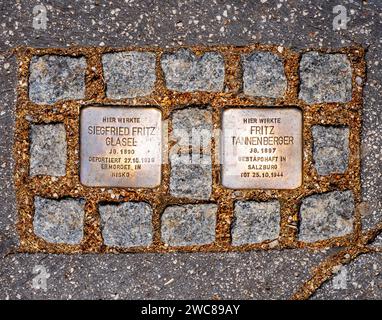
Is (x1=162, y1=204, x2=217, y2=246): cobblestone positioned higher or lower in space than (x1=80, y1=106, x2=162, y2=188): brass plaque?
lower

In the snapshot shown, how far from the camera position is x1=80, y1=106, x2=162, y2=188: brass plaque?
213cm

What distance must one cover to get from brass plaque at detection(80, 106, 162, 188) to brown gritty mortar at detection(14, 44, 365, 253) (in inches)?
1.3

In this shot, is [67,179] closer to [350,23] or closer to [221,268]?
[221,268]

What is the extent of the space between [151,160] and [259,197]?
0.50 metres

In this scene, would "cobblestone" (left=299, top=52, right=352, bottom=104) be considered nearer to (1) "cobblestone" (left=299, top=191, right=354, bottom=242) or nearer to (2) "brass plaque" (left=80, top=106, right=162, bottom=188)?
(1) "cobblestone" (left=299, top=191, right=354, bottom=242)

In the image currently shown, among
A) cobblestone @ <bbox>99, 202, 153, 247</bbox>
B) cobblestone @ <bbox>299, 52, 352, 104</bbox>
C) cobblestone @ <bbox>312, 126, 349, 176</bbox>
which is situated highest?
cobblestone @ <bbox>299, 52, 352, 104</bbox>

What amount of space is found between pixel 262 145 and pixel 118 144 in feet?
2.05

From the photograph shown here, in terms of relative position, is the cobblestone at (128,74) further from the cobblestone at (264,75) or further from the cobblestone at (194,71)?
the cobblestone at (264,75)

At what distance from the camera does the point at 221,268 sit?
222cm

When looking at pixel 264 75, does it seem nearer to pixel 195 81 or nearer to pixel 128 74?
pixel 195 81

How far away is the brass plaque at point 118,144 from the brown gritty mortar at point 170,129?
0.11 ft

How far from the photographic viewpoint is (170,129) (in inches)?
84.6

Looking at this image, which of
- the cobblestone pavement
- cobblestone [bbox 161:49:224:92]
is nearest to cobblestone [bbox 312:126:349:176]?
the cobblestone pavement
